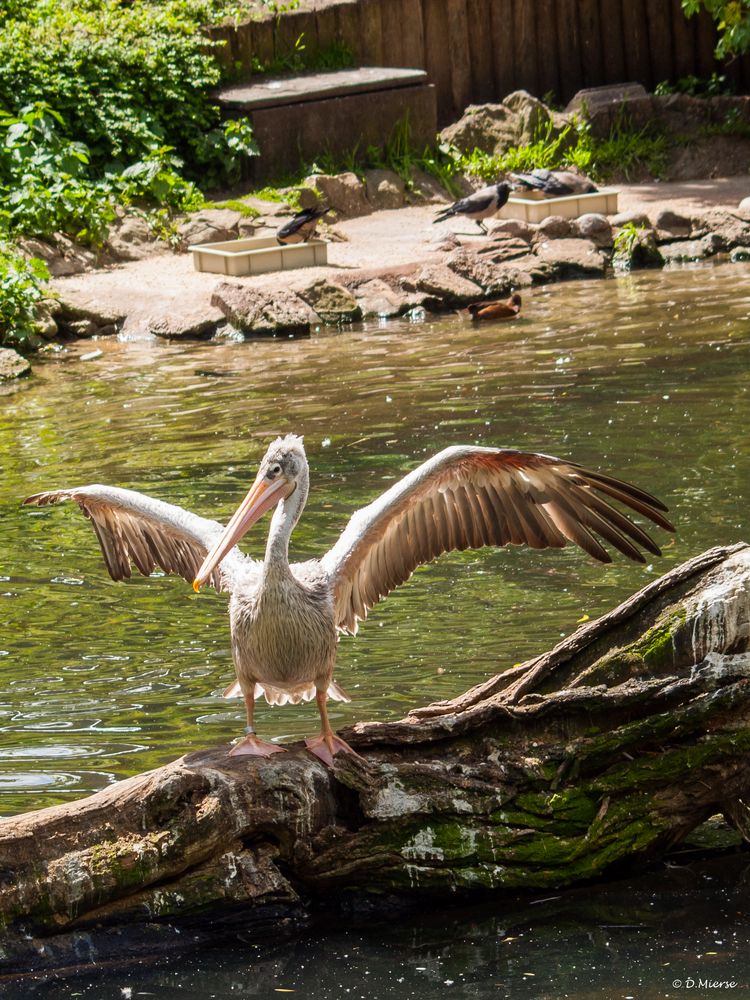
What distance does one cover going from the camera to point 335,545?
14.5 feet

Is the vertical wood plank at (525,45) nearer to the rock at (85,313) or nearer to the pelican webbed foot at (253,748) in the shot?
the rock at (85,313)

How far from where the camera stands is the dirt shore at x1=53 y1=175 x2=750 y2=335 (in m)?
12.3

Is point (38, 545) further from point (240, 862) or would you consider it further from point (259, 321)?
point (259, 321)

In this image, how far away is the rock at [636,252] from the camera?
13.7 m

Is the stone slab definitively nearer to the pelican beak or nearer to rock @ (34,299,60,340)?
rock @ (34,299,60,340)

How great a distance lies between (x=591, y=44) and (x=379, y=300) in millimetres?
7456

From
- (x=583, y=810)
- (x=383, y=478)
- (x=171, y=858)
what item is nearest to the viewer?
(x=171, y=858)

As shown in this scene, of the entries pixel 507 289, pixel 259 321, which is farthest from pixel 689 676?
pixel 507 289

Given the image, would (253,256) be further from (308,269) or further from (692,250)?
(692,250)

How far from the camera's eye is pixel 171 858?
3447 mm

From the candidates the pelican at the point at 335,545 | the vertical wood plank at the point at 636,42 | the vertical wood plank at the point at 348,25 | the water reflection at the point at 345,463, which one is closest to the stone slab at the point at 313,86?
the vertical wood plank at the point at 348,25

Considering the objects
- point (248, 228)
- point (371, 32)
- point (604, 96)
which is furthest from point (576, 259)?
point (371, 32)

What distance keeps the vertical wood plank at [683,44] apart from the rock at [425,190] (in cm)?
445

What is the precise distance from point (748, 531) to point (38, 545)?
335cm
